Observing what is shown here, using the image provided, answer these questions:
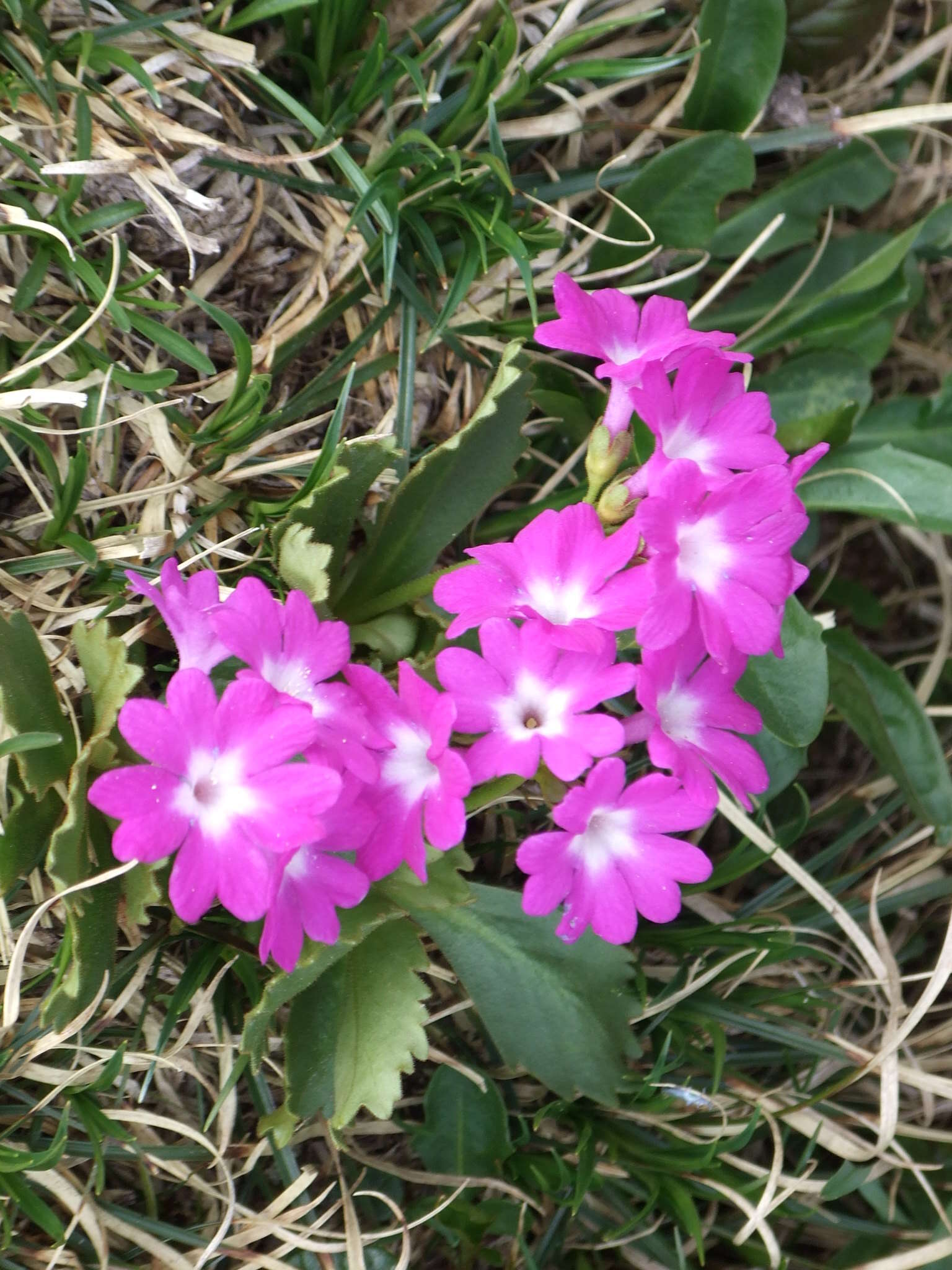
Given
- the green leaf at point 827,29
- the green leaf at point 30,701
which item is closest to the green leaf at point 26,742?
the green leaf at point 30,701

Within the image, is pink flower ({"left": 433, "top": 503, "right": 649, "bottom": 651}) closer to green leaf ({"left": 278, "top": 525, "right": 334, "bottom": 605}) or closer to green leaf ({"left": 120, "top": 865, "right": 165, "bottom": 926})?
green leaf ({"left": 278, "top": 525, "right": 334, "bottom": 605})

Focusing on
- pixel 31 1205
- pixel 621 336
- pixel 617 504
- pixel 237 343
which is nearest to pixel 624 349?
pixel 621 336

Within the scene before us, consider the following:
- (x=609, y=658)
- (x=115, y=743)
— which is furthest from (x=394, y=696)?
(x=115, y=743)

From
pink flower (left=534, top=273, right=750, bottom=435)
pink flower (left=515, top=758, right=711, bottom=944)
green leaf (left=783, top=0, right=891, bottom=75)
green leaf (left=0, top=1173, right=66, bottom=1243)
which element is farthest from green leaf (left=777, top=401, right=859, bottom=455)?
green leaf (left=0, top=1173, right=66, bottom=1243)

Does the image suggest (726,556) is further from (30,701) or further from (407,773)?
(30,701)

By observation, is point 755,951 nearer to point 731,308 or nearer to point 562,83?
point 731,308

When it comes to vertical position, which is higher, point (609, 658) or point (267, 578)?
point (609, 658)
